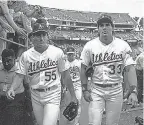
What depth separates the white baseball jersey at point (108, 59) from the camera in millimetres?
4762

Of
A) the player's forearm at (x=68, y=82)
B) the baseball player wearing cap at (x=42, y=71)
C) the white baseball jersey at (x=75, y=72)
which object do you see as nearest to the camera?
the baseball player wearing cap at (x=42, y=71)

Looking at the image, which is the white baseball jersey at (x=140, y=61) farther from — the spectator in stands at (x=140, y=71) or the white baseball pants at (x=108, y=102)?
the white baseball pants at (x=108, y=102)

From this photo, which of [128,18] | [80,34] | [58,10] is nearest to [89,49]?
[80,34]

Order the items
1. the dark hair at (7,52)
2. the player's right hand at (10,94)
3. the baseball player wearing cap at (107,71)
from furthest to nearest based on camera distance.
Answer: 1. the dark hair at (7,52)
2. the baseball player wearing cap at (107,71)
3. the player's right hand at (10,94)

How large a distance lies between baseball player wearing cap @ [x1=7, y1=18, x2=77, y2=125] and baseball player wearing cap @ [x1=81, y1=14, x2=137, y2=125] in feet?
1.18

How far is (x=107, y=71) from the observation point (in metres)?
4.77

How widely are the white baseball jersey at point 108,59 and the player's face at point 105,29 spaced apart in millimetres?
152

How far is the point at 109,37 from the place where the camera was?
487 centimetres

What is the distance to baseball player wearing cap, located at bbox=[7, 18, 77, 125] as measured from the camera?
4.58 m

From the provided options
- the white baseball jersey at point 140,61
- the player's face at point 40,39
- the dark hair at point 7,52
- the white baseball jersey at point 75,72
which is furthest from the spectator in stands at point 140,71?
the player's face at point 40,39

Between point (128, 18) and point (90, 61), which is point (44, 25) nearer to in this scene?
point (90, 61)

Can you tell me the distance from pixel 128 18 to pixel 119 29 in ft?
20.6

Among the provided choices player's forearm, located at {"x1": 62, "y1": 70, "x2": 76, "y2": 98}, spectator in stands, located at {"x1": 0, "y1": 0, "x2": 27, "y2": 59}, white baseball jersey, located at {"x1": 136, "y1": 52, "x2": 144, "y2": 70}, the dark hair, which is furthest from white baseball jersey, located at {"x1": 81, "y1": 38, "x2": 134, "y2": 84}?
white baseball jersey, located at {"x1": 136, "y1": 52, "x2": 144, "y2": 70}

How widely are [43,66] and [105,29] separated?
1128 millimetres
